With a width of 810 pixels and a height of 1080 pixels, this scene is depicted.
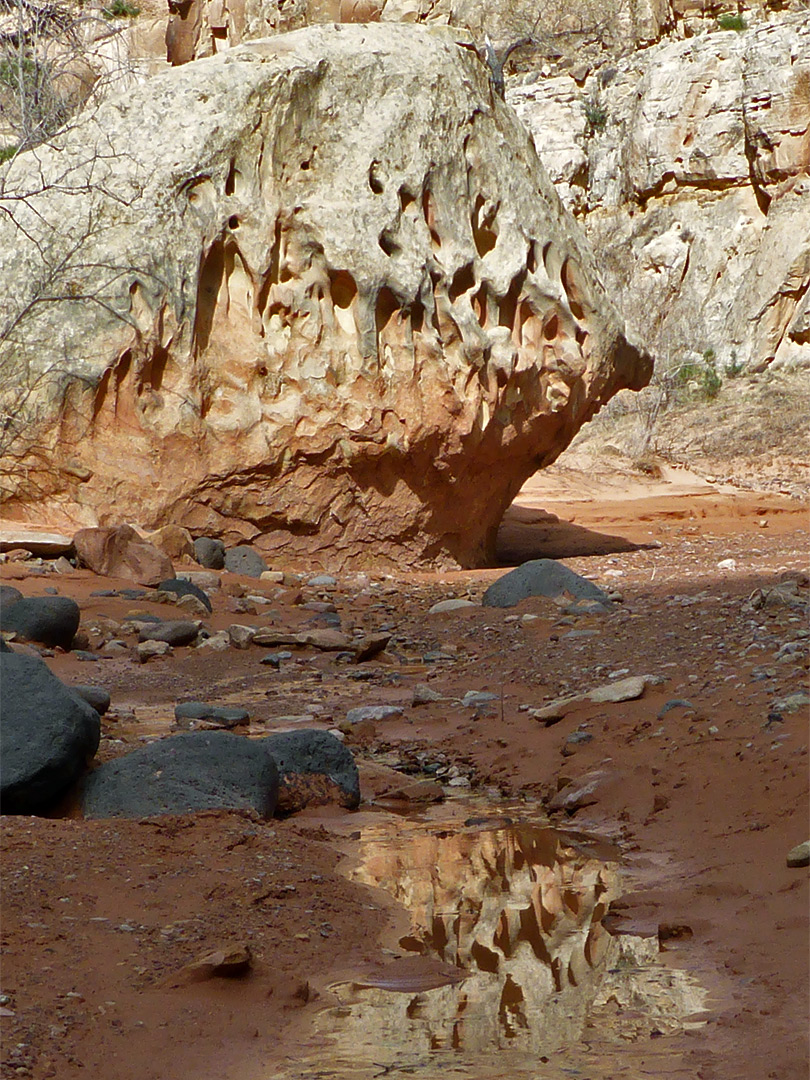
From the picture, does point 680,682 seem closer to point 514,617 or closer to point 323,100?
point 514,617

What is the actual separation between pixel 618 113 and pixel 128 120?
1637 centimetres

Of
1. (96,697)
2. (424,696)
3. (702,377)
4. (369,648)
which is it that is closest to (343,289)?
(369,648)

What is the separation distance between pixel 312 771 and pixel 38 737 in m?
0.83

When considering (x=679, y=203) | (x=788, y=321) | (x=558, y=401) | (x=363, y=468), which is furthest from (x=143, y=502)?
(x=679, y=203)

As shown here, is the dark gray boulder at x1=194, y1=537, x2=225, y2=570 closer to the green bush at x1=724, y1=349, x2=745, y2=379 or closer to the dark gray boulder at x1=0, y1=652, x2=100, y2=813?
the dark gray boulder at x1=0, y1=652, x2=100, y2=813

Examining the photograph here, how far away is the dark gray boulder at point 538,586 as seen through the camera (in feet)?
21.4

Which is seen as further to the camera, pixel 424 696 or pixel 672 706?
pixel 424 696

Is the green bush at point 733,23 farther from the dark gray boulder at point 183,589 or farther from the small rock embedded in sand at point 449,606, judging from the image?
the dark gray boulder at point 183,589

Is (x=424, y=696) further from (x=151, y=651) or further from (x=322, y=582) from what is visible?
(x=322, y=582)

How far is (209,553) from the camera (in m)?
7.60

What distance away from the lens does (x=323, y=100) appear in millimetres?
8055

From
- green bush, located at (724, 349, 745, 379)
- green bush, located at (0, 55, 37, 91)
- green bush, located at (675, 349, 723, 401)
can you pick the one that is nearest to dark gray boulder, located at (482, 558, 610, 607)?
green bush, located at (0, 55, 37, 91)

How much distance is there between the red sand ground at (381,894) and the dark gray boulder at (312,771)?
0.09 meters

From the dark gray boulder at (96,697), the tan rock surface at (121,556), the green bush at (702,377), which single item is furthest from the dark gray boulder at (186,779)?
the green bush at (702,377)
